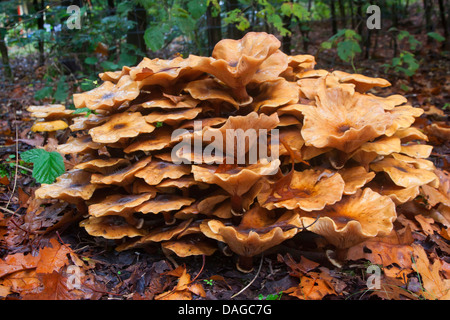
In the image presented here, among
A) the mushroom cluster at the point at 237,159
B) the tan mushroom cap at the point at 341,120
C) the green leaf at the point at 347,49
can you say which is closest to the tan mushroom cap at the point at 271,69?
the mushroom cluster at the point at 237,159

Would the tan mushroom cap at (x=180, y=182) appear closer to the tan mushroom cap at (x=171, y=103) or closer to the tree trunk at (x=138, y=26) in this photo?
the tan mushroom cap at (x=171, y=103)

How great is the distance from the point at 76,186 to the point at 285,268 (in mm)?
1920

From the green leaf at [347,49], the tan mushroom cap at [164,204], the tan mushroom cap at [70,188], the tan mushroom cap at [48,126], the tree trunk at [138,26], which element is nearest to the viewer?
the tan mushroom cap at [164,204]

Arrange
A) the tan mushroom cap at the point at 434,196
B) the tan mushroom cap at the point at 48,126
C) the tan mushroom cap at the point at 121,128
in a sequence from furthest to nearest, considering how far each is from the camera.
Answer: the tan mushroom cap at the point at 48,126
the tan mushroom cap at the point at 434,196
the tan mushroom cap at the point at 121,128

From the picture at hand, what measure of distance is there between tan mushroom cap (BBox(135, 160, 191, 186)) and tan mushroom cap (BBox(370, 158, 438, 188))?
1718 millimetres

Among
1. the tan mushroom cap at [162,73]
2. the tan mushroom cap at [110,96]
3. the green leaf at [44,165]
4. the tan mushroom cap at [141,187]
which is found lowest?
the tan mushroom cap at [141,187]

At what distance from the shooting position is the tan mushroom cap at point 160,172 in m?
2.62

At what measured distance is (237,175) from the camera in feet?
7.58

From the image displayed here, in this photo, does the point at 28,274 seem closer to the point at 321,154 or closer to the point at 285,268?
the point at 285,268

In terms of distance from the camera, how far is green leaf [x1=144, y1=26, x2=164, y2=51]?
5027 mm

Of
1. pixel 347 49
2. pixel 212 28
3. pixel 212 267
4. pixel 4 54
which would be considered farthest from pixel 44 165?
pixel 4 54

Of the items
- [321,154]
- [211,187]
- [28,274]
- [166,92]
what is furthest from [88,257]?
[321,154]

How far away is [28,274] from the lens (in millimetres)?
2633

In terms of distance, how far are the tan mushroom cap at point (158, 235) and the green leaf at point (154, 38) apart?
3.09 m
